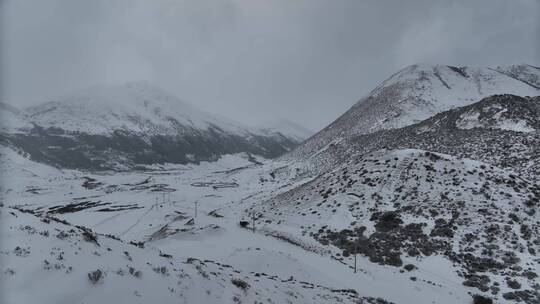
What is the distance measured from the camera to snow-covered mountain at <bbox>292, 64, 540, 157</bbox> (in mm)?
129000

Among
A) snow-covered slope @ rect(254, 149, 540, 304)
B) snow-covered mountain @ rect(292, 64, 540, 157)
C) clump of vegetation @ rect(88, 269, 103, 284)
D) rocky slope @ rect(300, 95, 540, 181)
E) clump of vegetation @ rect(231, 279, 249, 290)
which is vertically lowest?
clump of vegetation @ rect(231, 279, 249, 290)

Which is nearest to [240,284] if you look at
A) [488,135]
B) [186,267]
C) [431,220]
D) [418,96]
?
[186,267]

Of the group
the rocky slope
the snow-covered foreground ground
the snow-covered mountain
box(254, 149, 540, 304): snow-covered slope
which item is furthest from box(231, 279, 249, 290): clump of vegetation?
the snow-covered mountain

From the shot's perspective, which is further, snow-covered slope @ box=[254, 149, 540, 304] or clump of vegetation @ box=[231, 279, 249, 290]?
snow-covered slope @ box=[254, 149, 540, 304]

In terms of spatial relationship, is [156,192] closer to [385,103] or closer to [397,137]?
[397,137]

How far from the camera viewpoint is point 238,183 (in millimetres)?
148375

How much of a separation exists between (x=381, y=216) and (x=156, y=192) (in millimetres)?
97984

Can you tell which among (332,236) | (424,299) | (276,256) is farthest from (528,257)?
(276,256)

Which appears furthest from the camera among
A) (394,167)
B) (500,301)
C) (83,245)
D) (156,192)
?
(156,192)

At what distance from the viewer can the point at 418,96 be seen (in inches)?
5527

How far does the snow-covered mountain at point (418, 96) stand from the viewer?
12900cm

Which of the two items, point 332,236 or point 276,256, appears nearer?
point 276,256

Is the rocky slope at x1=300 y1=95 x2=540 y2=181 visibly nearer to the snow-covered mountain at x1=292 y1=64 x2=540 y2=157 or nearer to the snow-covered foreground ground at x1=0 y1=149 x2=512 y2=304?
the snow-covered mountain at x1=292 y1=64 x2=540 y2=157

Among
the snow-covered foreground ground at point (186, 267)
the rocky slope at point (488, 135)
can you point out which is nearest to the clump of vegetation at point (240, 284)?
the snow-covered foreground ground at point (186, 267)
